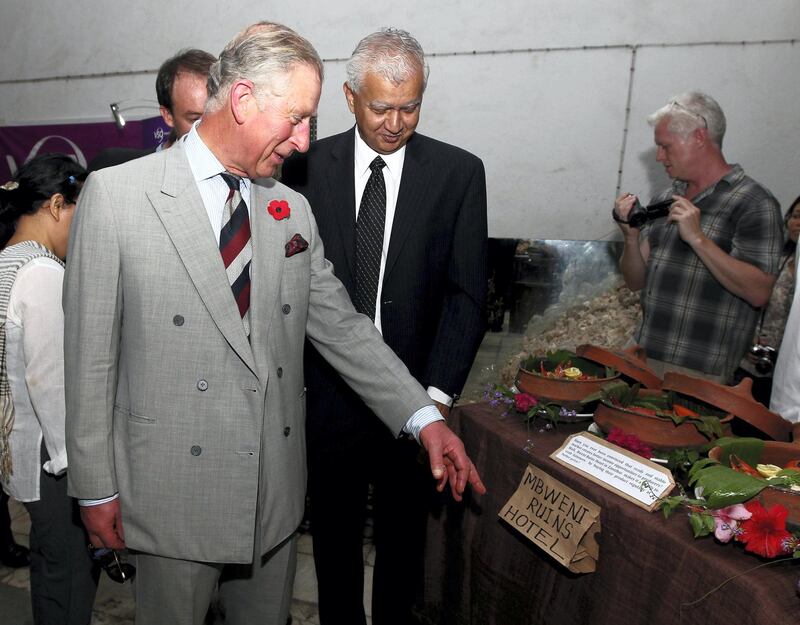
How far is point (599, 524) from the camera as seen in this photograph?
1.43 meters

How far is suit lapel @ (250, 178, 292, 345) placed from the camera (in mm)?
1319

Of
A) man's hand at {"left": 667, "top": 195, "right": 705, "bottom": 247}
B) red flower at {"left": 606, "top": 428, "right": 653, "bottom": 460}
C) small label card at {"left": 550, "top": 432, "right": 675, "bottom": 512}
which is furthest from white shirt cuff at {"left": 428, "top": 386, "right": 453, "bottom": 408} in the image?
man's hand at {"left": 667, "top": 195, "right": 705, "bottom": 247}

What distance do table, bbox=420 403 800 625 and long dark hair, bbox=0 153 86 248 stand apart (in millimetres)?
1356

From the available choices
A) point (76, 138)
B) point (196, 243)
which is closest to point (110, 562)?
point (196, 243)

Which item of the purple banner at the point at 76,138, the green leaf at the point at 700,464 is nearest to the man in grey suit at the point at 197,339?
the green leaf at the point at 700,464

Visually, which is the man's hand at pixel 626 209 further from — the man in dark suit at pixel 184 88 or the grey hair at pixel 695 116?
the man in dark suit at pixel 184 88

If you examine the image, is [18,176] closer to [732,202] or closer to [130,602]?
[130,602]

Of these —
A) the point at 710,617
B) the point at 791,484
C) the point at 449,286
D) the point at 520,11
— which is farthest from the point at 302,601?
the point at 520,11

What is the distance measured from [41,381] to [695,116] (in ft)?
8.09

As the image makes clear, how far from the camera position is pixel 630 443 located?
1494 millimetres

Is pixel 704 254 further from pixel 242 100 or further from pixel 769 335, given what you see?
pixel 242 100

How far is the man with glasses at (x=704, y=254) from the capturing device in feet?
7.50

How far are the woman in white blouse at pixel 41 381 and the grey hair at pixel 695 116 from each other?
7.18 feet

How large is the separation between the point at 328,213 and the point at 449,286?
44 centimetres
